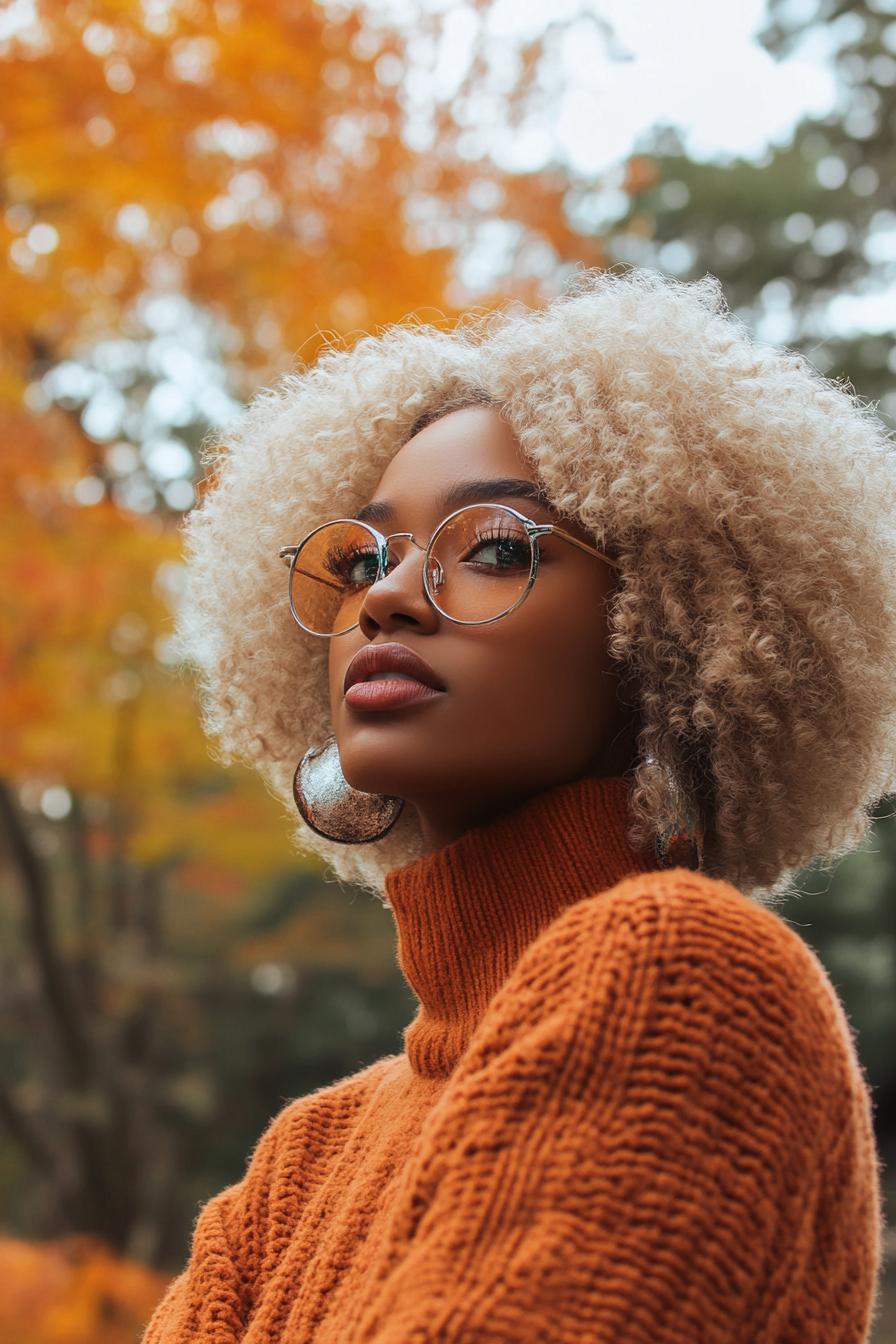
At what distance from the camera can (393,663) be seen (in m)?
1.62

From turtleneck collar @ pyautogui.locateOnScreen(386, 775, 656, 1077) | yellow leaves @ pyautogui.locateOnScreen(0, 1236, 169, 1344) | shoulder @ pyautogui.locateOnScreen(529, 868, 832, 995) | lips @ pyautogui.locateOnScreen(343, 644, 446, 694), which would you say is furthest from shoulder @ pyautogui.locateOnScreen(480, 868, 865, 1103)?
yellow leaves @ pyautogui.locateOnScreen(0, 1236, 169, 1344)

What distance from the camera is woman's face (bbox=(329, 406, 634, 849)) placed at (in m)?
1.60

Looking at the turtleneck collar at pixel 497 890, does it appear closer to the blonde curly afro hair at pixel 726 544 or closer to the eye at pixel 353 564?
the blonde curly afro hair at pixel 726 544

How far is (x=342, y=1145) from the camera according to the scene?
1854 mm

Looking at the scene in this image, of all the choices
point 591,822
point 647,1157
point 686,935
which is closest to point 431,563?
point 591,822

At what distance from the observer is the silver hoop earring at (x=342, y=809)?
1.94 metres

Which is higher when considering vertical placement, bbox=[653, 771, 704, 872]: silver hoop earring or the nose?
the nose

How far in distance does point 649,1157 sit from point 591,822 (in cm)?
48

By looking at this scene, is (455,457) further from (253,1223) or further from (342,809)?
(253,1223)

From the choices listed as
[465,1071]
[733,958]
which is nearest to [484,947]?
[465,1071]

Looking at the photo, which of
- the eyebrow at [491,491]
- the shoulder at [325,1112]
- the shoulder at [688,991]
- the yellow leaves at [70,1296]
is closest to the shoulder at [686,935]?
the shoulder at [688,991]

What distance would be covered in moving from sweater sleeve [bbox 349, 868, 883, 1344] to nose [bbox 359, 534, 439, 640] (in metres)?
0.43

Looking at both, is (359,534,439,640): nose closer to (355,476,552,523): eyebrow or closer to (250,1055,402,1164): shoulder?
(355,476,552,523): eyebrow

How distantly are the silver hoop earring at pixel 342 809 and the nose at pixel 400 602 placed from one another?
1.05ft
